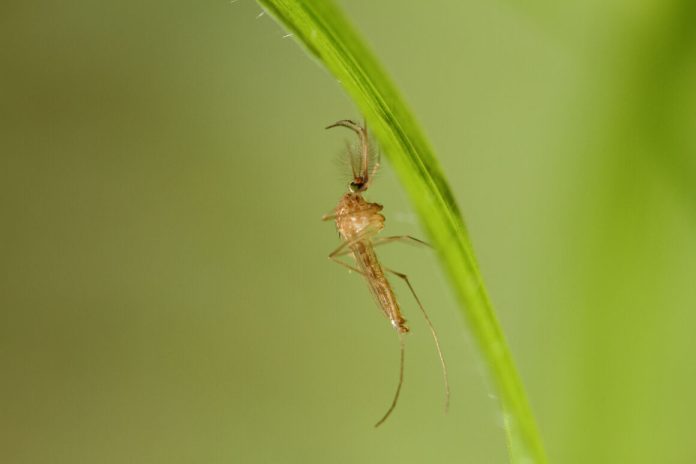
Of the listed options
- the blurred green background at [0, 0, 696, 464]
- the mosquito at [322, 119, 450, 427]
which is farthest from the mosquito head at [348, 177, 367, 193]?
the blurred green background at [0, 0, 696, 464]

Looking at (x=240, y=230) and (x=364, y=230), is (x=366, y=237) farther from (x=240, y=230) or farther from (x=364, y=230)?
(x=240, y=230)

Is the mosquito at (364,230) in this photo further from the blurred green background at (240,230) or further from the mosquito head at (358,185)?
the blurred green background at (240,230)

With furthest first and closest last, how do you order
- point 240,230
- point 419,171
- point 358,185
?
point 240,230, point 358,185, point 419,171

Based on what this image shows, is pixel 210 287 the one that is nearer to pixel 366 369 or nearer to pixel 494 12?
pixel 366 369

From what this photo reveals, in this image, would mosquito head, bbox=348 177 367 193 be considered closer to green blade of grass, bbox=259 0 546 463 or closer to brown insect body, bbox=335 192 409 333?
brown insect body, bbox=335 192 409 333

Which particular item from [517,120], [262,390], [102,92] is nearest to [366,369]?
[262,390]

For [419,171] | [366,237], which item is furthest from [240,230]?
[419,171]

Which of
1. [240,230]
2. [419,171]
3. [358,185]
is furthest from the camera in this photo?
[240,230]
